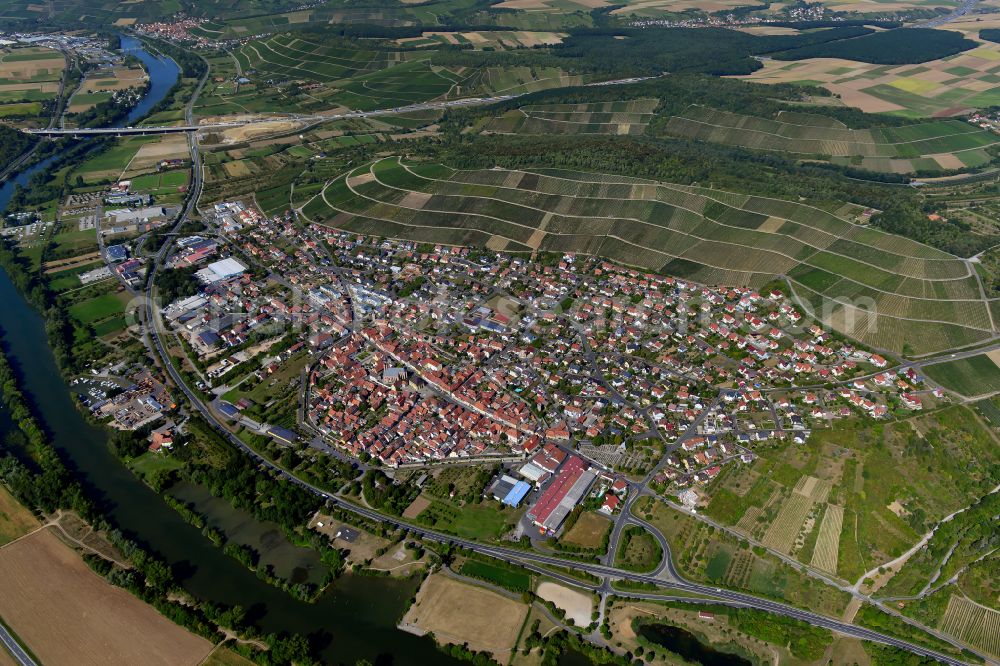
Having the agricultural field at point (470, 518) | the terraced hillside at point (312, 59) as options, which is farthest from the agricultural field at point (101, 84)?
the agricultural field at point (470, 518)

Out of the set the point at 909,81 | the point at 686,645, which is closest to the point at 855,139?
the point at 909,81

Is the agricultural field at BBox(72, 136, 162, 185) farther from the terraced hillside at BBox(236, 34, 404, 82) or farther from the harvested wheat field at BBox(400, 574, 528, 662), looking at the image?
the harvested wheat field at BBox(400, 574, 528, 662)

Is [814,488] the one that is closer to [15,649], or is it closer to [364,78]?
[15,649]

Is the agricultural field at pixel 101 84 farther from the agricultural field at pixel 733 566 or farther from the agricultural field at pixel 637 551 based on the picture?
the agricultural field at pixel 733 566

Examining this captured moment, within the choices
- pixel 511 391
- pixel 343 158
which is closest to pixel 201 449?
pixel 511 391

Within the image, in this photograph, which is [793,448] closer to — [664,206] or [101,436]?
[664,206]
